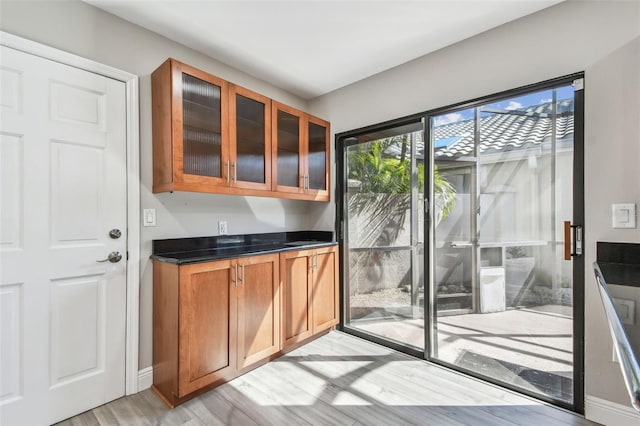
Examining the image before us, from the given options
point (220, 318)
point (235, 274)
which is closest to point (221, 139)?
point (235, 274)

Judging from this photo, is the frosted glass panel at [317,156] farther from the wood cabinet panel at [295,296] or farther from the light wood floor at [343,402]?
the light wood floor at [343,402]

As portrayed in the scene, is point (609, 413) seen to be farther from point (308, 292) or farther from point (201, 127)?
point (201, 127)

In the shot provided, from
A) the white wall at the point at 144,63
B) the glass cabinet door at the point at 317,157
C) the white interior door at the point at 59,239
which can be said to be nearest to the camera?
the white interior door at the point at 59,239

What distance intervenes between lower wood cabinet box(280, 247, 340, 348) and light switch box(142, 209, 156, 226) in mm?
1022

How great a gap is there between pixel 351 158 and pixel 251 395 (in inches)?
91.0

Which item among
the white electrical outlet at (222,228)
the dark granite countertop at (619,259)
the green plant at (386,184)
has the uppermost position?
the green plant at (386,184)

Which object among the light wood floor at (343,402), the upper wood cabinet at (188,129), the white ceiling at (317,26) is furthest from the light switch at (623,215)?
the upper wood cabinet at (188,129)

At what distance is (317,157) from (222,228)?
Answer: 120 centimetres

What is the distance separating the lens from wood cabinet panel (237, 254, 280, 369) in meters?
2.22

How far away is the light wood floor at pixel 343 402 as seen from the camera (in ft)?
5.88

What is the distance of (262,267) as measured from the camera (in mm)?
2385

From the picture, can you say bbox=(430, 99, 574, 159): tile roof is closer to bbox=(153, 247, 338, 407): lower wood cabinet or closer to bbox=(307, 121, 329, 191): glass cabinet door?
bbox=(307, 121, 329, 191): glass cabinet door

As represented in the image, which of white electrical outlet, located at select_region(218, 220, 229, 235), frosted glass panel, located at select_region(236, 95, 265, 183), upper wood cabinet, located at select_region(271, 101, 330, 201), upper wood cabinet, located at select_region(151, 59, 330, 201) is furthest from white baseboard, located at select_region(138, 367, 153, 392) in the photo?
upper wood cabinet, located at select_region(271, 101, 330, 201)

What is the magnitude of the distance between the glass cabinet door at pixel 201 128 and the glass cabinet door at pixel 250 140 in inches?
4.4
